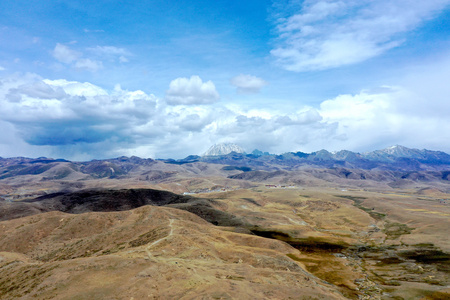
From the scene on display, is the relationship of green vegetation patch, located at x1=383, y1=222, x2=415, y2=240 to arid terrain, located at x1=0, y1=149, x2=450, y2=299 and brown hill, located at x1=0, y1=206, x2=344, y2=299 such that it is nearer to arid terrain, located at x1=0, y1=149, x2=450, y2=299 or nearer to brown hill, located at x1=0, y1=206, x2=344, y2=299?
arid terrain, located at x1=0, y1=149, x2=450, y2=299

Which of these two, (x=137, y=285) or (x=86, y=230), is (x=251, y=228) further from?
(x=137, y=285)

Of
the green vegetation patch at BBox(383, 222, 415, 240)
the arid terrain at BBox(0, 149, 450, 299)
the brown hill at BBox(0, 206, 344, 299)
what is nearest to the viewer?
the brown hill at BBox(0, 206, 344, 299)

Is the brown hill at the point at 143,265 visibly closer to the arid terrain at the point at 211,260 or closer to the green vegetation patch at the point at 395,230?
the arid terrain at the point at 211,260

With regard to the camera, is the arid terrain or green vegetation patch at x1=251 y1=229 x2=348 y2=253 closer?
the arid terrain

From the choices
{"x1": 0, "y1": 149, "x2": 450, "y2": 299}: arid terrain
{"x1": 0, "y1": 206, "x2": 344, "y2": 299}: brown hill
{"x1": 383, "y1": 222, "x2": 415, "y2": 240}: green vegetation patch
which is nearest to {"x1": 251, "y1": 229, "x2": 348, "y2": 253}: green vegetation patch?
{"x1": 0, "y1": 149, "x2": 450, "y2": 299}: arid terrain

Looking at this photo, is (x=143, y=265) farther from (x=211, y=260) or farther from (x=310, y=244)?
(x=310, y=244)

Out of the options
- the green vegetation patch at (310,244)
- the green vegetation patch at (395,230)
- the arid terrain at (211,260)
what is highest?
the arid terrain at (211,260)

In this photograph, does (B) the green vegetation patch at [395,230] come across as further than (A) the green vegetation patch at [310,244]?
Yes

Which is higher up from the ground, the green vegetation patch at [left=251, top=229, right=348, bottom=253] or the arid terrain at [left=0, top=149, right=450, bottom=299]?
the arid terrain at [left=0, top=149, right=450, bottom=299]

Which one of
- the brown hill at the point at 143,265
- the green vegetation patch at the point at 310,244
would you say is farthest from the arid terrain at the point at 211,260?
the green vegetation patch at the point at 310,244

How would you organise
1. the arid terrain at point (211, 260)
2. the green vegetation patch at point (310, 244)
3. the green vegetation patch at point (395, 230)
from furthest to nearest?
the green vegetation patch at point (395, 230) → the green vegetation patch at point (310, 244) → the arid terrain at point (211, 260)

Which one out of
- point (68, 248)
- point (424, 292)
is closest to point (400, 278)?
point (424, 292)

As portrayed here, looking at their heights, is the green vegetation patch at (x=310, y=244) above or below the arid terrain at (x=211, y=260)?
below
